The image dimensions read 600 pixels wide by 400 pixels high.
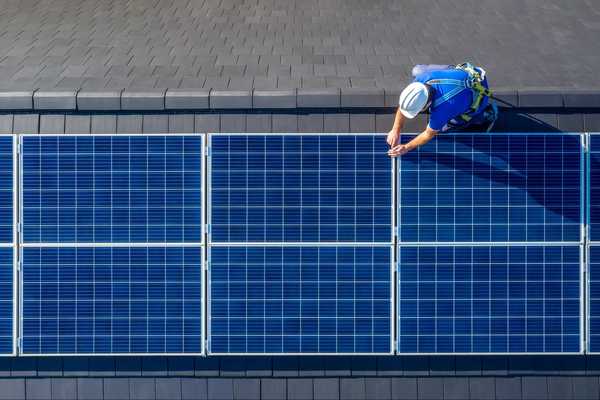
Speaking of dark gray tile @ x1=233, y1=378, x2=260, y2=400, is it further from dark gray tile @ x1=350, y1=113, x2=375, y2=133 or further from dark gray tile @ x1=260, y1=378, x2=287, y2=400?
dark gray tile @ x1=350, y1=113, x2=375, y2=133

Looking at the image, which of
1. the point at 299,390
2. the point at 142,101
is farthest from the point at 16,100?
the point at 299,390

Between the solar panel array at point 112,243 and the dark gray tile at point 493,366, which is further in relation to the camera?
the dark gray tile at point 493,366

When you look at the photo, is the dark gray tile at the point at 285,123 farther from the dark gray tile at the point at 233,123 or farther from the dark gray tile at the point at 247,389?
the dark gray tile at the point at 247,389

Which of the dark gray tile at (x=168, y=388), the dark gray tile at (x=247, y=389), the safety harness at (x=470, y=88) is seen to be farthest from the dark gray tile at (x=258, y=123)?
the dark gray tile at (x=168, y=388)

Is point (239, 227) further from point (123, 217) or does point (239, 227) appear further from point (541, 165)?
point (541, 165)

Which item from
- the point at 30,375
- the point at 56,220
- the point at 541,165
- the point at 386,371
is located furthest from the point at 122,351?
the point at 541,165

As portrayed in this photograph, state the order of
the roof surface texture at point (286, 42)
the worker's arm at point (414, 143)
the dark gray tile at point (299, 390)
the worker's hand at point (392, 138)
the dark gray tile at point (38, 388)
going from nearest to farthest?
1. the worker's arm at point (414, 143)
2. the worker's hand at point (392, 138)
3. the dark gray tile at point (299, 390)
4. the dark gray tile at point (38, 388)
5. the roof surface texture at point (286, 42)

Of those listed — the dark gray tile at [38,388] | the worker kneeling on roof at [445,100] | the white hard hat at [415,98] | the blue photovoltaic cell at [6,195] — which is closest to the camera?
the white hard hat at [415,98]

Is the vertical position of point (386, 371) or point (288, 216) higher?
point (288, 216)
